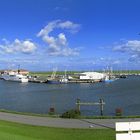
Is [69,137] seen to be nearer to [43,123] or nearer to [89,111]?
[43,123]

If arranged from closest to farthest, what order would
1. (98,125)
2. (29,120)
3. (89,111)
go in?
(98,125) < (29,120) < (89,111)

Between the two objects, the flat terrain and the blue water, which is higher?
the flat terrain

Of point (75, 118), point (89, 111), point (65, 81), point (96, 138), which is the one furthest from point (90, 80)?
point (96, 138)

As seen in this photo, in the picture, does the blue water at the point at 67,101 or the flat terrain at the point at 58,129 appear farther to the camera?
the blue water at the point at 67,101

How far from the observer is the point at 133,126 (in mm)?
11914

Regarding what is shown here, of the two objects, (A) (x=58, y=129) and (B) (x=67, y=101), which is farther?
(B) (x=67, y=101)

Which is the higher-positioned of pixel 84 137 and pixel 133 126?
pixel 133 126

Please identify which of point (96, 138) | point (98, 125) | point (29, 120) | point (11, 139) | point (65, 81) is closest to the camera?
point (11, 139)

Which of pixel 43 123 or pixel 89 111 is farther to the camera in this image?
pixel 89 111

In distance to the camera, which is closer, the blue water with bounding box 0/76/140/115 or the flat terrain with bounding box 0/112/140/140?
the flat terrain with bounding box 0/112/140/140

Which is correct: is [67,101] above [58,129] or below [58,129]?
below

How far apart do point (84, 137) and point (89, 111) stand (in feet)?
121

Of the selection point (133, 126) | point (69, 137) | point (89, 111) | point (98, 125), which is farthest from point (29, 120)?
point (89, 111)

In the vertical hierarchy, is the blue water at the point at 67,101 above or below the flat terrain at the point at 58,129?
below
